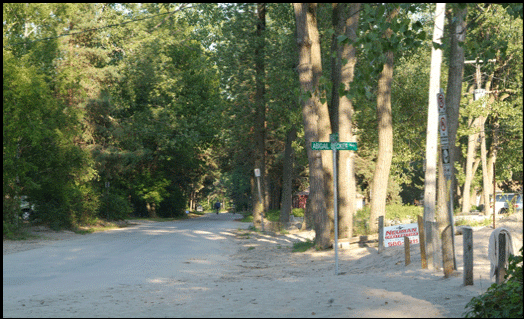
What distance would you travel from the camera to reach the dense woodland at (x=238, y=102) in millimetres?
19875

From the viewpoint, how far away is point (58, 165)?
27938 mm

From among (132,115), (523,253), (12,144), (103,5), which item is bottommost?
(523,253)

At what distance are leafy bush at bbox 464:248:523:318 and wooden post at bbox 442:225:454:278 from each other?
10.4 feet

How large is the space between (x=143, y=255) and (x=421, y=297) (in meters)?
10.8

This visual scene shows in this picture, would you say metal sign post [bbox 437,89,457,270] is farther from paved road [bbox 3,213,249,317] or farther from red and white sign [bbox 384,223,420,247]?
paved road [bbox 3,213,249,317]

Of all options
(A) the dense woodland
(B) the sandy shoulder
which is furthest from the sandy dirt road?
(A) the dense woodland

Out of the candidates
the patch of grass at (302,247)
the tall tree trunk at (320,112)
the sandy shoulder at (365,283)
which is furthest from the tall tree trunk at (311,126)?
the sandy shoulder at (365,283)

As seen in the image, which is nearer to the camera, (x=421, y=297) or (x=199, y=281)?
(x=421, y=297)

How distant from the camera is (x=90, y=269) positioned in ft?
46.0

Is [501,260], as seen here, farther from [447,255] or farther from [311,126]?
[311,126]

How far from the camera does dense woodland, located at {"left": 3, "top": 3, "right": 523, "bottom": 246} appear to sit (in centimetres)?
1988

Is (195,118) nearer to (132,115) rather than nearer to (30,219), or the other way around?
(132,115)

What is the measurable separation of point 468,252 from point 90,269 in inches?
359

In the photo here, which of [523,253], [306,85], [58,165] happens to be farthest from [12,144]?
[523,253]
